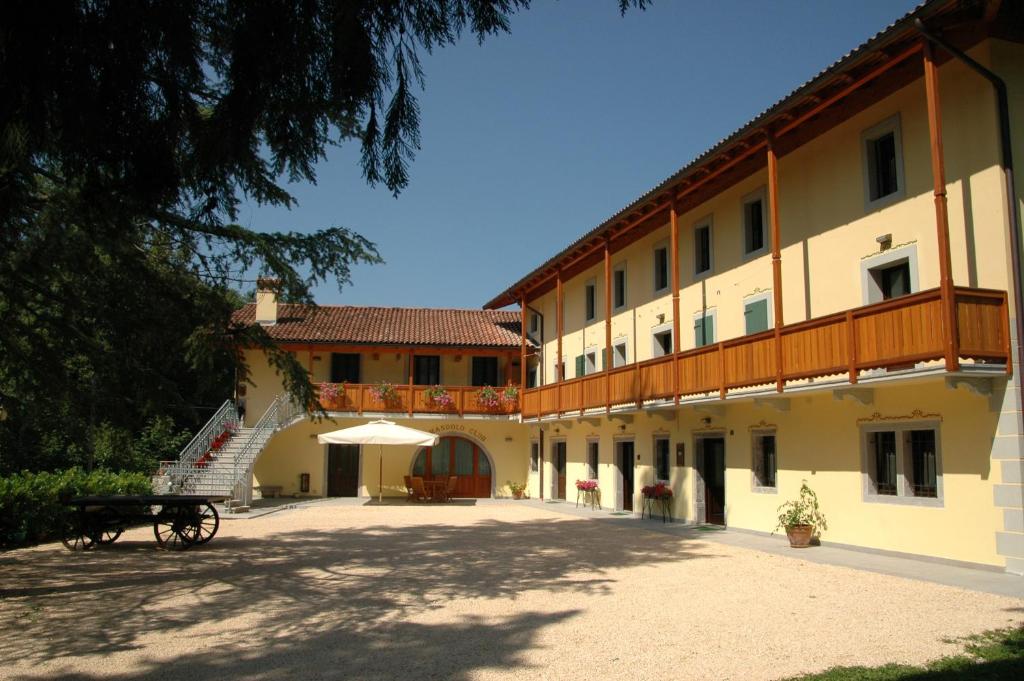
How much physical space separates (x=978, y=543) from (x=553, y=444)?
1704cm

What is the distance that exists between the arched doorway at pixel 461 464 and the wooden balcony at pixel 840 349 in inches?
455

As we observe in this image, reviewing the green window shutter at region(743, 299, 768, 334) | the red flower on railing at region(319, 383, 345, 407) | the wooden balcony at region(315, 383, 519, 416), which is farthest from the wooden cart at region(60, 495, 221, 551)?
the wooden balcony at region(315, 383, 519, 416)

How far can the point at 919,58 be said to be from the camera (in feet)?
37.1

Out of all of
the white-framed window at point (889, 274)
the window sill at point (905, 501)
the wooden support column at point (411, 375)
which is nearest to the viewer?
the window sill at point (905, 501)

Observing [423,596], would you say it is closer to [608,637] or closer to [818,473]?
[608,637]

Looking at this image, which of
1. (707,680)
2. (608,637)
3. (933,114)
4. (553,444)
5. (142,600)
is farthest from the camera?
(553,444)

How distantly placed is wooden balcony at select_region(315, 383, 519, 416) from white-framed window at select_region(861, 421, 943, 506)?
16340 mm

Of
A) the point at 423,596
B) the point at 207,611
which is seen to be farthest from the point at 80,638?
the point at 423,596

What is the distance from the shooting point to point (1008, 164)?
1035 centimetres

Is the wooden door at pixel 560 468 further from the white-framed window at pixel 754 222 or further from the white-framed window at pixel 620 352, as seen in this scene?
the white-framed window at pixel 754 222

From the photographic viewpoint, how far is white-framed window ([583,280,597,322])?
2397cm

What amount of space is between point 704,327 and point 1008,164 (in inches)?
306

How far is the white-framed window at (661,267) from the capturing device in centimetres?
1950

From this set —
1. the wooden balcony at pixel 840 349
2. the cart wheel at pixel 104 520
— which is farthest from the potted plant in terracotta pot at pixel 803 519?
the cart wheel at pixel 104 520
